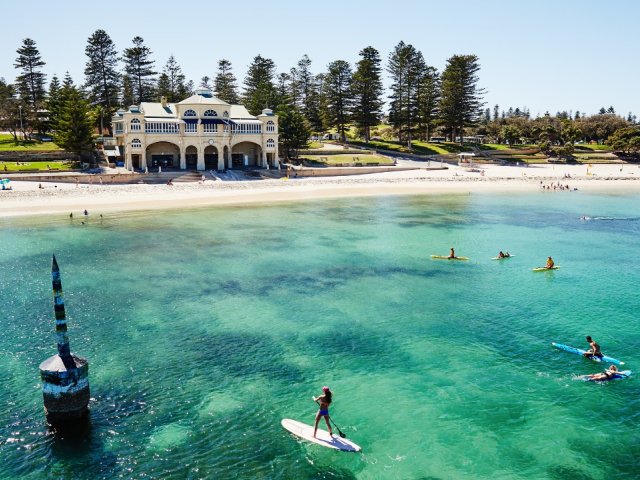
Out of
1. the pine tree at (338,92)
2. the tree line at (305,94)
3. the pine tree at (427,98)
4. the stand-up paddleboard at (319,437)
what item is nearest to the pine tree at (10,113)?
the tree line at (305,94)

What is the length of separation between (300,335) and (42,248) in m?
25.2

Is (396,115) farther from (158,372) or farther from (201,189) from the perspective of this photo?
(158,372)

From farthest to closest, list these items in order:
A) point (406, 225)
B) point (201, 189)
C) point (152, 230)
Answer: point (201, 189) < point (406, 225) < point (152, 230)

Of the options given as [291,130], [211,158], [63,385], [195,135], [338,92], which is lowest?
[63,385]

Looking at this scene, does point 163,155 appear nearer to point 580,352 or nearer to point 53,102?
point 53,102

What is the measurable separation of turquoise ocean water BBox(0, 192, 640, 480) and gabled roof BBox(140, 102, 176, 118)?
3585 centimetres

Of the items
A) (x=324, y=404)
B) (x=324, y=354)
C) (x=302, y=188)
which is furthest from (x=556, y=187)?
(x=324, y=404)

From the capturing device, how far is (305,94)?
365ft

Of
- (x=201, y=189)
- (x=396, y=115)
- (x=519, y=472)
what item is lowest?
(x=519, y=472)

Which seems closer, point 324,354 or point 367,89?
point 324,354

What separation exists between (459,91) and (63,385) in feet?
312

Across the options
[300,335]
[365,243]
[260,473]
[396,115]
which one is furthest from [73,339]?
[396,115]

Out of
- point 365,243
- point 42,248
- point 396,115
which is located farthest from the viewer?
point 396,115

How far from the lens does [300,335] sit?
21.8m
